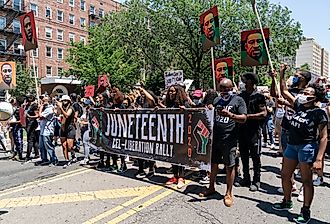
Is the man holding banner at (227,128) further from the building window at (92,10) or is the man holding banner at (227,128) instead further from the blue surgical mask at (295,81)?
the building window at (92,10)

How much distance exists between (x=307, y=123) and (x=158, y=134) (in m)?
3.04

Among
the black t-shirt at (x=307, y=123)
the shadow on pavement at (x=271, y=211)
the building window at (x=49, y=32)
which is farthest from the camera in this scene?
the building window at (x=49, y=32)

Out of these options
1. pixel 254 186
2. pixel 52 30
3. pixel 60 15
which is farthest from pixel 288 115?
pixel 60 15

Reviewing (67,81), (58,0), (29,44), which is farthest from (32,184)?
(58,0)

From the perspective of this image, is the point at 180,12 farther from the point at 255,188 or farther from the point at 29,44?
the point at 255,188

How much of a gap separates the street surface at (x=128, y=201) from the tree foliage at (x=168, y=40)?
2565 cm

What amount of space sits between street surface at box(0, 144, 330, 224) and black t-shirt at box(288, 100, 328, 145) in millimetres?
1127

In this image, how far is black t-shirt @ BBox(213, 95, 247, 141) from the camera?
5555 millimetres

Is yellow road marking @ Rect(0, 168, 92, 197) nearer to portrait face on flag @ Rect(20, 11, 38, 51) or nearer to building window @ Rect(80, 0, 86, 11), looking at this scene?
portrait face on flag @ Rect(20, 11, 38, 51)

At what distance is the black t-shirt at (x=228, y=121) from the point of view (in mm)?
5555

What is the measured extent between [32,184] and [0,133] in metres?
6.24

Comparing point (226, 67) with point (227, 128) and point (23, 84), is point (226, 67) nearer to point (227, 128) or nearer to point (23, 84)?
point (227, 128)

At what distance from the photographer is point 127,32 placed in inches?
1427

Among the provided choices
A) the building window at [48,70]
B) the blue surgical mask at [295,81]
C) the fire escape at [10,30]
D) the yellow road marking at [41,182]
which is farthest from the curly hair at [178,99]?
the building window at [48,70]
